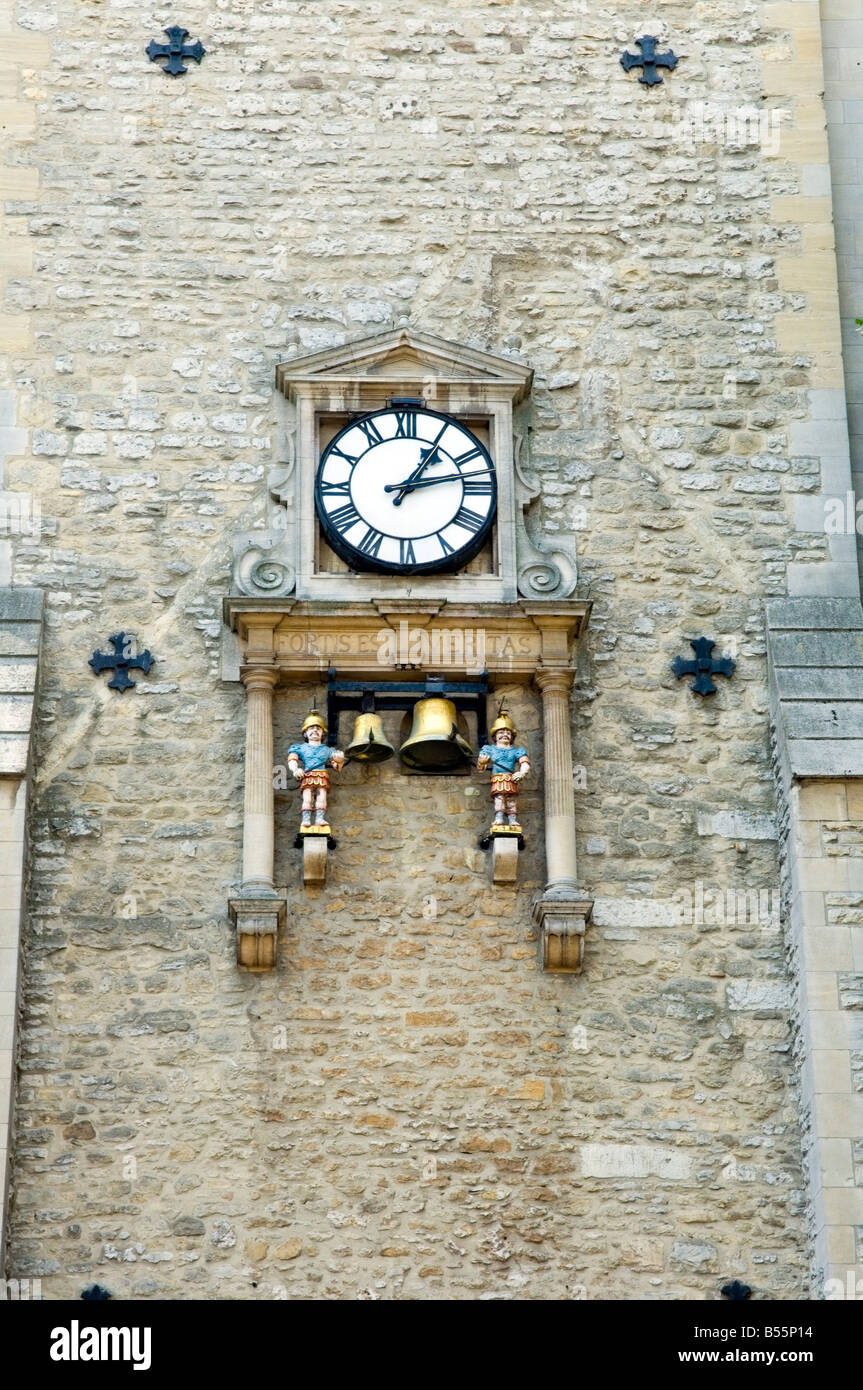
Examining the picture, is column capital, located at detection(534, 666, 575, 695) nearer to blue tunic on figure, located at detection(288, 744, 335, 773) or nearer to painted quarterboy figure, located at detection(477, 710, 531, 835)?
painted quarterboy figure, located at detection(477, 710, 531, 835)

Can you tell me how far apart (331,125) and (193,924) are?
475cm

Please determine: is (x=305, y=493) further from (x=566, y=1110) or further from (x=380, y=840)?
(x=566, y=1110)

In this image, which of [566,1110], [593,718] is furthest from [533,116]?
[566,1110]

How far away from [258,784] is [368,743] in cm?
60

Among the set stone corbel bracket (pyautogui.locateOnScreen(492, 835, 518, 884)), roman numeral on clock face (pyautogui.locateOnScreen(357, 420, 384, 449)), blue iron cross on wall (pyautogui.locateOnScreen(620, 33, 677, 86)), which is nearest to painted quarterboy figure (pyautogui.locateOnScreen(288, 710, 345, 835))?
stone corbel bracket (pyautogui.locateOnScreen(492, 835, 518, 884))

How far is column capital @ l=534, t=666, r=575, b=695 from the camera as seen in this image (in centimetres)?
1442

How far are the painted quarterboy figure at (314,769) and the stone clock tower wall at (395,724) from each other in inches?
8.1

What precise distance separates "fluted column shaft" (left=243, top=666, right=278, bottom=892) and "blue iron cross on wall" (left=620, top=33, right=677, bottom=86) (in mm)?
4265

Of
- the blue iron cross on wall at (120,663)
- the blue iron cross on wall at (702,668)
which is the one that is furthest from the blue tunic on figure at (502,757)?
the blue iron cross on wall at (120,663)

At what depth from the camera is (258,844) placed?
549 inches

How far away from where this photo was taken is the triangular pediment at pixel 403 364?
14969mm

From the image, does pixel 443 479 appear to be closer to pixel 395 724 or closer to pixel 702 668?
pixel 395 724

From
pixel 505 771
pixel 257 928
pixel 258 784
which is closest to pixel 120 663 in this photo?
pixel 258 784

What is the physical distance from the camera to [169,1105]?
13523mm
